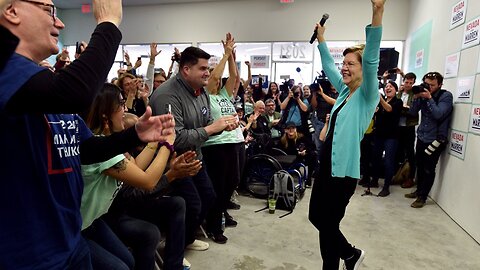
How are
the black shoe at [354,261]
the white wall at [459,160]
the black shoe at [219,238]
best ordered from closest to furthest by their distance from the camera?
the black shoe at [354,261] < the black shoe at [219,238] < the white wall at [459,160]

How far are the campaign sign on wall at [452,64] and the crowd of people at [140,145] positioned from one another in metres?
0.25

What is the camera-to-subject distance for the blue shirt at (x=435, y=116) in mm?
3383

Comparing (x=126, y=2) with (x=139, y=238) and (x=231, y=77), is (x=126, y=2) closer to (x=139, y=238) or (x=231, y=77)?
(x=231, y=77)

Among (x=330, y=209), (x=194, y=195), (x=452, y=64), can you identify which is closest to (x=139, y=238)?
(x=194, y=195)

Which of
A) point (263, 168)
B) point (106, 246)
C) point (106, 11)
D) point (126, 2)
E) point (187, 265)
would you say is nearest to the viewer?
point (106, 11)

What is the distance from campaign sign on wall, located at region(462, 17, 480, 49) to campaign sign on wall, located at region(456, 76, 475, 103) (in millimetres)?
343

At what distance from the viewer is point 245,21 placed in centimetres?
744

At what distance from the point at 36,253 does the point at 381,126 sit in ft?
13.8

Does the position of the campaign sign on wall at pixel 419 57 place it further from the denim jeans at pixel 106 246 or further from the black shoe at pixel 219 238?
the denim jeans at pixel 106 246

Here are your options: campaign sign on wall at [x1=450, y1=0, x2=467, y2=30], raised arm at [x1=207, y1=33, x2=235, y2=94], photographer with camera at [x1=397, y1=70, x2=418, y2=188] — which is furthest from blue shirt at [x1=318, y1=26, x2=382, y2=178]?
photographer with camera at [x1=397, y1=70, x2=418, y2=188]

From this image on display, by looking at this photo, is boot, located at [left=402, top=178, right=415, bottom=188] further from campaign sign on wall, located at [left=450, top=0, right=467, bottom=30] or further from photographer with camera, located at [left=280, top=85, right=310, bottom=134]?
campaign sign on wall, located at [left=450, top=0, right=467, bottom=30]

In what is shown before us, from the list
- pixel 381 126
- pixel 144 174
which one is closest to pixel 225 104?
pixel 144 174

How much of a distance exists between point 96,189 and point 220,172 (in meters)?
1.37

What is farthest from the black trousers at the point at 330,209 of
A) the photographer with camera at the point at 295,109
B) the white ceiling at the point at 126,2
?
the white ceiling at the point at 126,2
